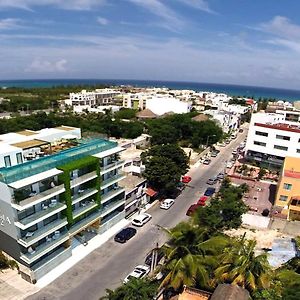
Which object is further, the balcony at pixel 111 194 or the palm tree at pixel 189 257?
the balcony at pixel 111 194

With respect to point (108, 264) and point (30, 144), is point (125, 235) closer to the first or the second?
point (108, 264)

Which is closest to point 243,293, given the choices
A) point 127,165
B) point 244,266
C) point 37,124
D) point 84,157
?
point 244,266

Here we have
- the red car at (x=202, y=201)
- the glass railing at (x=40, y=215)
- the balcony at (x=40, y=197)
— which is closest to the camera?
the balcony at (x=40, y=197)

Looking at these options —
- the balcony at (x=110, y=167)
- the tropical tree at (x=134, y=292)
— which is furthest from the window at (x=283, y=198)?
the tropical tree at (x=134, y=292)

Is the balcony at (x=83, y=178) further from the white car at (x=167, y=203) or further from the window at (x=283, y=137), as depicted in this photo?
the window at (x=283, y=137)

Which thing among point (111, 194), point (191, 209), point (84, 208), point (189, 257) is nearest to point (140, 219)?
point (111, 194)

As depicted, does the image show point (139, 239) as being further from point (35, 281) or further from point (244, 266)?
point (244, 266)
